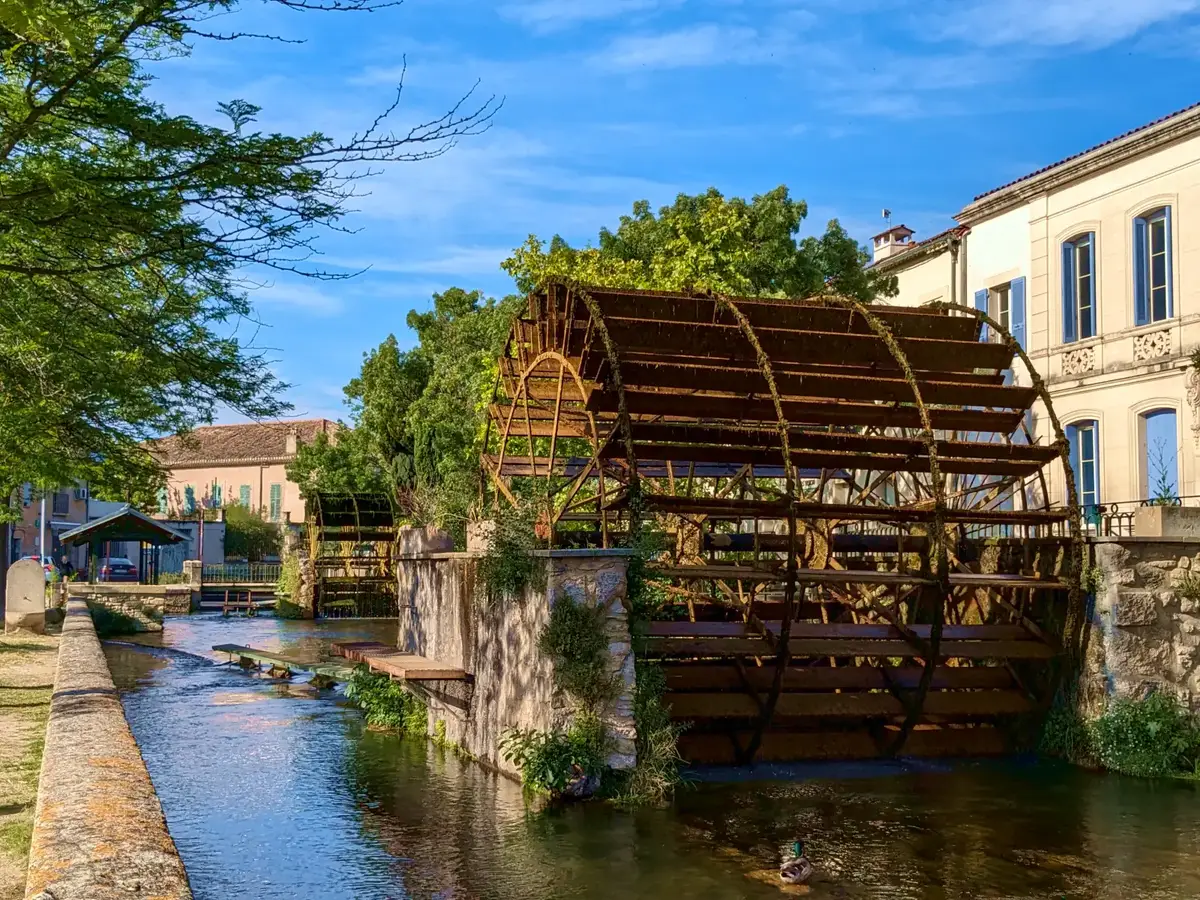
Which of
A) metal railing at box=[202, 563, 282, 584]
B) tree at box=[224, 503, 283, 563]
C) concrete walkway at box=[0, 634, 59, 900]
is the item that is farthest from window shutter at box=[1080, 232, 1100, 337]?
tree at box=[224, 503, 283, 563]

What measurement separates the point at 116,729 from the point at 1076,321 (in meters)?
15.4

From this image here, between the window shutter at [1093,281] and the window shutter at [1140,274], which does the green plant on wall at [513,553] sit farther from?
the window shutter at [1093,281]

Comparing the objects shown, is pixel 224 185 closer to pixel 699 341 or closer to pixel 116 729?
pixel 116 729

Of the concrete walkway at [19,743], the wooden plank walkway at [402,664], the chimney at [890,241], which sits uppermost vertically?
the chimney at [890,241]

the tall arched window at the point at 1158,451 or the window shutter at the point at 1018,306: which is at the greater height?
the window shutter at the point at 1018,306

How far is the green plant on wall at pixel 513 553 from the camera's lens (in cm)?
916

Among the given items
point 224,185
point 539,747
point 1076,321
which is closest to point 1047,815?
point 539,747

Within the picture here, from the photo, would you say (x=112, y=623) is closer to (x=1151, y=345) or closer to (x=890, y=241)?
(x=890, y=241)

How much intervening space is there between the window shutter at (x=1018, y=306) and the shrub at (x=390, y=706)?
11595 millimetres

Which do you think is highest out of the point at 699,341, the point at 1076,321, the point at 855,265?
the point at 855,265

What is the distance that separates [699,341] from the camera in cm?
1102

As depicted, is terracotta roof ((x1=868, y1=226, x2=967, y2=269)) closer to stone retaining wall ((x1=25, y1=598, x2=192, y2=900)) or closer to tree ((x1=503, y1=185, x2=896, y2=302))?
tree ((x1=503, y1=185, x2=896, y2=302))

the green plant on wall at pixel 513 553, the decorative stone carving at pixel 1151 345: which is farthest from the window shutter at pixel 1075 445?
the green plant on wall at pixel 513 553

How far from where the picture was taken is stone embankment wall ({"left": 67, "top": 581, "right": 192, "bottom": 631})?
82.7 feet
